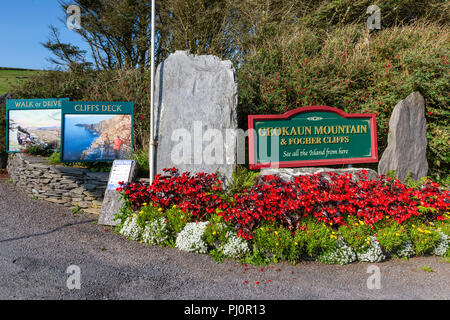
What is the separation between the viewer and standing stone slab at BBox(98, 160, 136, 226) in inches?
185

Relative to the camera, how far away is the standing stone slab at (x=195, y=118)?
4.94 m

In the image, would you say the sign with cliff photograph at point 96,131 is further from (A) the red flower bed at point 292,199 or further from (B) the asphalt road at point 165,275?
(B) the asphalt road at point 165,275

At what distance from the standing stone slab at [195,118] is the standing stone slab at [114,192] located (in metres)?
0.49

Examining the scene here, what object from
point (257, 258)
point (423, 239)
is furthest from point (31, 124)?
point (423, 239)

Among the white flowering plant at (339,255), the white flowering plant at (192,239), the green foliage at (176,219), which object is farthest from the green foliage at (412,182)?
the green foliage at (176,219)

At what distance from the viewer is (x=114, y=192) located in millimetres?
4781

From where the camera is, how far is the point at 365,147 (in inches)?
230

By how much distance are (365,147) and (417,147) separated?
3.12 feet

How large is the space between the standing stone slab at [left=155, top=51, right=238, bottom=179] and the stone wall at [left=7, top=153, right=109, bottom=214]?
141cm

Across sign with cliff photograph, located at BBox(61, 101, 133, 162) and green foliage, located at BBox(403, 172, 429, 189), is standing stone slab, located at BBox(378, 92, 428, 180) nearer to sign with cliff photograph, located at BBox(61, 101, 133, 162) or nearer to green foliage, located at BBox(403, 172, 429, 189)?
green foliage, located at BBox(403, 172, 429, 189)

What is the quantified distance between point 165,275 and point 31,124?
19.6 ft

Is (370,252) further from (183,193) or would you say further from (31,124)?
(31,124)

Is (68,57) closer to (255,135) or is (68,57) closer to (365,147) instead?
(255,135)

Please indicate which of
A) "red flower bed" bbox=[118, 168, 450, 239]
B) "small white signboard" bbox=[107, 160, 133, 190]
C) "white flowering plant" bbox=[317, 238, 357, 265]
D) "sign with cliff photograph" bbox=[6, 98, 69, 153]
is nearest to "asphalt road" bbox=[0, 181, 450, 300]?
"white flowering plant" bbox=[317, 238, 357, 265]
